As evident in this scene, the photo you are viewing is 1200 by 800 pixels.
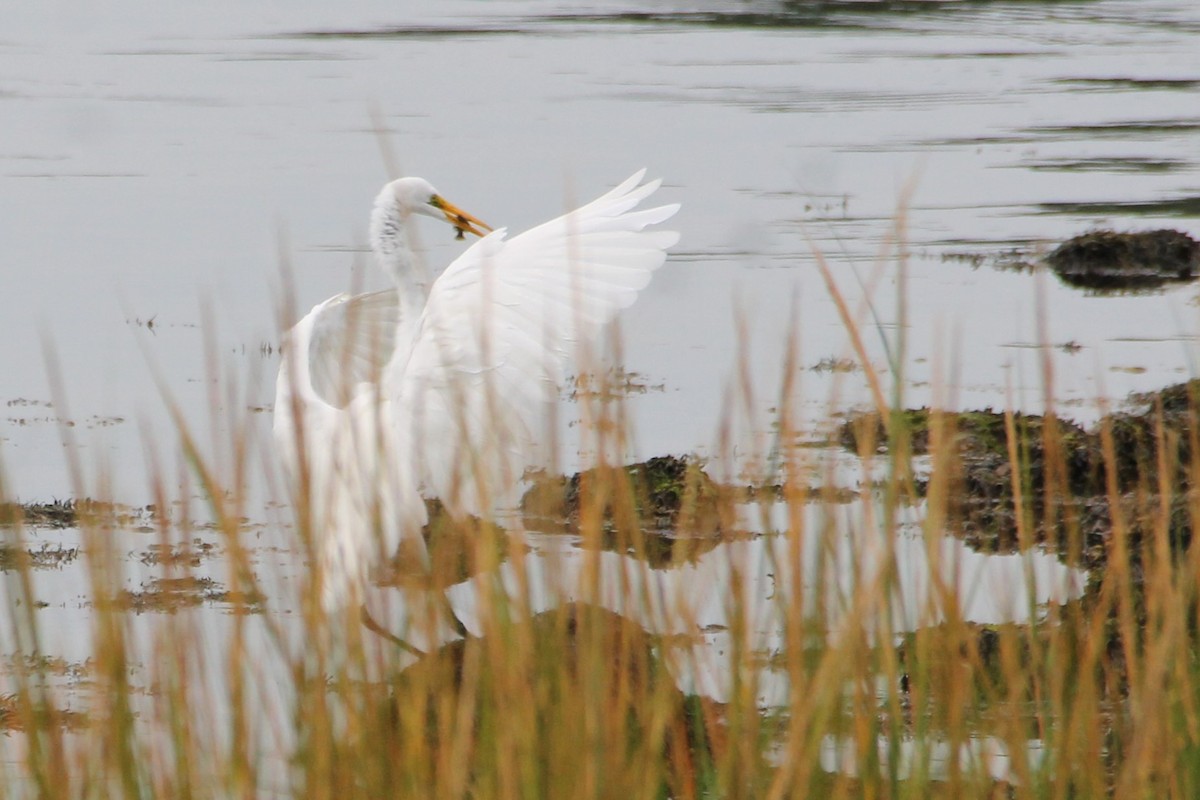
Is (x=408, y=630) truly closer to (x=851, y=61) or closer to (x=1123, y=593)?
(x=1123, y=593)

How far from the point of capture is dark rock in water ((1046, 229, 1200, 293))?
11.0 m

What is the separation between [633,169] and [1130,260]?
4.82m

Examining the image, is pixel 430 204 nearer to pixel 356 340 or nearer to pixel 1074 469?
pixel 356 340

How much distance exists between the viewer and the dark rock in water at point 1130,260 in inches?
431

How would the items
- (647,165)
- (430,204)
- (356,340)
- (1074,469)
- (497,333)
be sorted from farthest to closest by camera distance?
(647,165)
(430,204)
(1074,469)
(356,340)
(497,333)

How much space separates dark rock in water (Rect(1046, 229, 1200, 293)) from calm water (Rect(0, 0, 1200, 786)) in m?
0.27

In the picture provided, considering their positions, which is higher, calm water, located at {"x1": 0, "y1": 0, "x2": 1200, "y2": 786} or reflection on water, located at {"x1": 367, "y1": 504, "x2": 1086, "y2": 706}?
calm water, located at {"x1": 0, "y1": 0, "x2": 1200, "y2": 786}

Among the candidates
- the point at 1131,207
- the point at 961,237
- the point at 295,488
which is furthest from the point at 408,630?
the point at 1131,207

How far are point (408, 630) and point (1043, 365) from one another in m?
0.90

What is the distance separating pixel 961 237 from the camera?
497 inches

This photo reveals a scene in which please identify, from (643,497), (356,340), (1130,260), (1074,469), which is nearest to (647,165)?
(1130,260)

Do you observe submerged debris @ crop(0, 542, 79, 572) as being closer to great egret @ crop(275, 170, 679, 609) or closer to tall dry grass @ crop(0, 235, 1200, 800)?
great egret @ crop(275, 170, 679, 609)

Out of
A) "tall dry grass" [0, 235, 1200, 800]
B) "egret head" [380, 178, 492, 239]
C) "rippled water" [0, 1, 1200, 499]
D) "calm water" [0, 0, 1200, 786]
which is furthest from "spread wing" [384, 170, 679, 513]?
"tall dry grass" [0, 235, 1200, 800]

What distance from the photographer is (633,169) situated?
48.8ft
